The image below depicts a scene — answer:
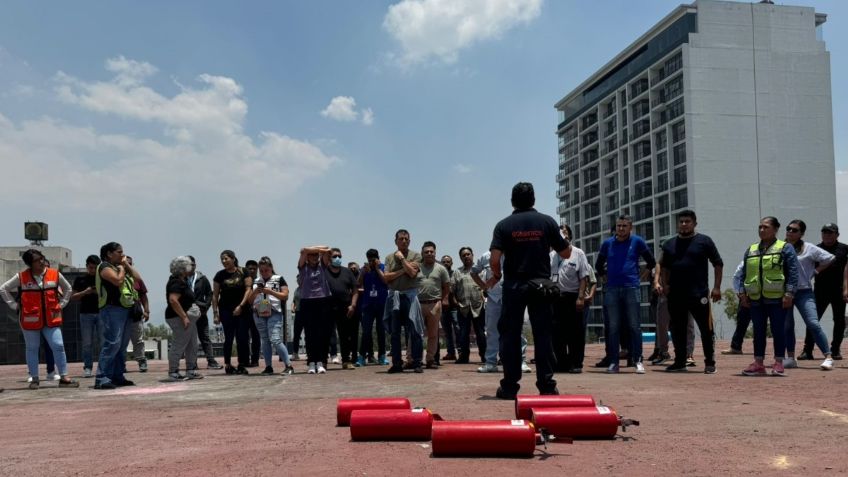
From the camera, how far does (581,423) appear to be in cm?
512

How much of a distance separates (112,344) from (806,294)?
29.6 feet

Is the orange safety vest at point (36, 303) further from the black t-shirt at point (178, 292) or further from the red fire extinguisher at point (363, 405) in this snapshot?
the red fire extinguisher at point (363, 405)

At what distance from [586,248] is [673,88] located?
94.4 feet

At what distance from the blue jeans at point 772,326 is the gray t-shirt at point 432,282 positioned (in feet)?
14.1

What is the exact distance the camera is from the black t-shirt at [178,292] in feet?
36.2

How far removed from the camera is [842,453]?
4668 millimetres

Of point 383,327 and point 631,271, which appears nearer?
point 631,271

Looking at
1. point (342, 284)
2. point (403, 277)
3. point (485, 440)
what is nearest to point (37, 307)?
point (342, 284)

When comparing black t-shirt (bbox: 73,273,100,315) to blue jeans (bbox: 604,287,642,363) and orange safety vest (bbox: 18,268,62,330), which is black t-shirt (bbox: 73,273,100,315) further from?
blue jeans (bbox: 604,287,642,363)

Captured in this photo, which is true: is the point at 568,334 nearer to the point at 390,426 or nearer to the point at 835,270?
the point at 835,270

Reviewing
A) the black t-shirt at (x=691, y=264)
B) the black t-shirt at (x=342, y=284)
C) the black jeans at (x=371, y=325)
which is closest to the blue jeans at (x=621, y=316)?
the black t-shirt at (x=691, y=264)

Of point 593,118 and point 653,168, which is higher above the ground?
point 593,118

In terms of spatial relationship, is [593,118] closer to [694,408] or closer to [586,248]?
[586,248]

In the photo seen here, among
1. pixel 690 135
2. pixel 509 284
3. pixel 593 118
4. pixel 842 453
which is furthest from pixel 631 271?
pixel 593 118
